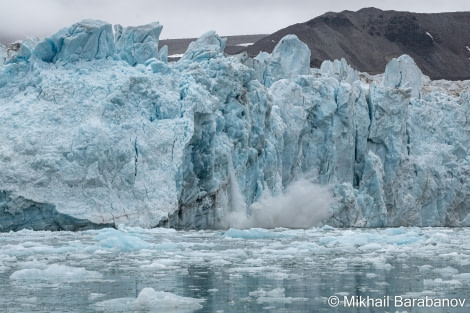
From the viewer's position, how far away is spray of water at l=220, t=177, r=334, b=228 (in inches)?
674

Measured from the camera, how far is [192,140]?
620 inches

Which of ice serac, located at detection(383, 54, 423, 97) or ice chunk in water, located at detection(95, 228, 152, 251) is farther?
ice serac, located at detection(383, 54, 423, 97)

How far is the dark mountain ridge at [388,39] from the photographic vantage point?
216 feet

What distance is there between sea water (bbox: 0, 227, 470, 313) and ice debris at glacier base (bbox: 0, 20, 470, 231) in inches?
110

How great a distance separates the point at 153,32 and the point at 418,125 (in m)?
9.42

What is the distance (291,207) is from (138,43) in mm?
5803

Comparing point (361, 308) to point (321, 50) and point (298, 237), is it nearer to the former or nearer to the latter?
point (298, 237)

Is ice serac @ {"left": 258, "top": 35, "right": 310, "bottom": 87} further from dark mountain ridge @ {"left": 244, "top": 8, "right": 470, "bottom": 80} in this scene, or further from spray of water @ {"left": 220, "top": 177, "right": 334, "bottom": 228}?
dark mountain ridge @ {"left": 244, "top": 8, "right": 470, "bottom": 80}

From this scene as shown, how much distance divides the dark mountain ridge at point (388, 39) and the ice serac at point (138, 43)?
149 ft

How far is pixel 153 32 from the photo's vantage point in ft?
59.0

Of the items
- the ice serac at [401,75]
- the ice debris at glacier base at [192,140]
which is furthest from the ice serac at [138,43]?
the ice serac at [401,75]

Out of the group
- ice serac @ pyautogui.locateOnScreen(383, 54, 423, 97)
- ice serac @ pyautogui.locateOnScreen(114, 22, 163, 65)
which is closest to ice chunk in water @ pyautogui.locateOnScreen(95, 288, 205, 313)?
ice serac @ pyautogui.locateOnScreen(114, 22, 163, 65)

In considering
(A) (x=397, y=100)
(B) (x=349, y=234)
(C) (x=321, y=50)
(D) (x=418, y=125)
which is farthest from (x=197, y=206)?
(C) (x=321, y=50)

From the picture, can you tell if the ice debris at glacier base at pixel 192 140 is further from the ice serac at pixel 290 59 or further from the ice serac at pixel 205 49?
the ice serac at pixel 290 59
